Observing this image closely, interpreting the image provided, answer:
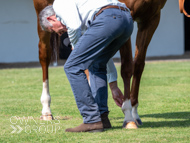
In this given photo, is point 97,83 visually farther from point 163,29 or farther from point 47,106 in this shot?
point 163,29

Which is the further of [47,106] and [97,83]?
[47,106]

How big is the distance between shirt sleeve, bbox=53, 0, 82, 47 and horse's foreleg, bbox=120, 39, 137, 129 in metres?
0.82

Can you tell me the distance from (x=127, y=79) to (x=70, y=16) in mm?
1174

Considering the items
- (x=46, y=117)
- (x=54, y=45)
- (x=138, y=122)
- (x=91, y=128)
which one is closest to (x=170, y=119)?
(x=138, y=122)

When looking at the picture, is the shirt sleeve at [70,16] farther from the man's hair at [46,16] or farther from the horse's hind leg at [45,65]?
the horse's hind leg at [45,65]

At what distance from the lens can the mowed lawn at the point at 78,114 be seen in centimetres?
391

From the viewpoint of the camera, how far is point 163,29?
663 inches

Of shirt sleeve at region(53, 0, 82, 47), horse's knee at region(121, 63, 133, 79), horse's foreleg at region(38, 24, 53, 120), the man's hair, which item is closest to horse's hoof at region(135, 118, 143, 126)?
horse's knee at region(121, 63, 133, 79)

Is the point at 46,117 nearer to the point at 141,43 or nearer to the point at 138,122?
the point at 138,122

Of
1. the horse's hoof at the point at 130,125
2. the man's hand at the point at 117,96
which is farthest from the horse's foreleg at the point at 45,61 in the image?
the horse's hoof at the point at 130,125

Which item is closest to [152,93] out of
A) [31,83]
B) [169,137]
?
[31,83]

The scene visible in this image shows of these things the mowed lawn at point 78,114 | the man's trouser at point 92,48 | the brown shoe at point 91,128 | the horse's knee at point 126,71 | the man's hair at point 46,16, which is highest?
the man's hair at point 46,16

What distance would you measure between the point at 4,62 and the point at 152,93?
920 cm

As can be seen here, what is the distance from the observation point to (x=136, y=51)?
5.28 m
